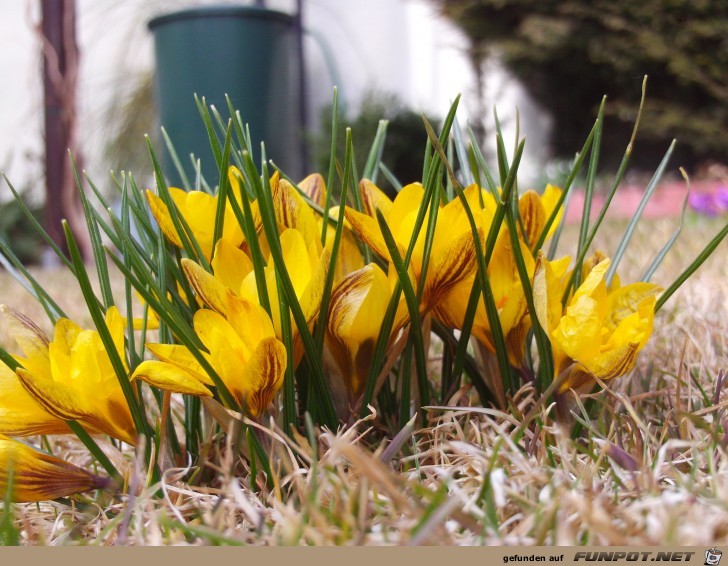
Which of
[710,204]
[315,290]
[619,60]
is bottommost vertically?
[710,204]

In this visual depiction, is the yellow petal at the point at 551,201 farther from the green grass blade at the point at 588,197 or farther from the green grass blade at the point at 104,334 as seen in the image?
the green grass blade at the point at 104,334

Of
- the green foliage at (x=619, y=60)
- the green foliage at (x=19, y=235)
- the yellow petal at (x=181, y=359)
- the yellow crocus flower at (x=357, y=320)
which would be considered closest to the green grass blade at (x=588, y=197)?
the yellow crocus flower at (x=357, y=320)

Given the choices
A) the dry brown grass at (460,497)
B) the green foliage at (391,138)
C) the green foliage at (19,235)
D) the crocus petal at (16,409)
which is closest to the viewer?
the dry brown grass at (460,497)

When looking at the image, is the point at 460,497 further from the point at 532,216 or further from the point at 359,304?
the point at 532,216

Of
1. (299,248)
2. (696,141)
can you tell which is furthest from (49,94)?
(696,141)

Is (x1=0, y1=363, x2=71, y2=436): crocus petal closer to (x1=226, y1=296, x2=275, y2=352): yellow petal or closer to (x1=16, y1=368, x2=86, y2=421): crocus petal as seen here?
(x1=16, y1=368, x2=86, y2=421): crocus petal

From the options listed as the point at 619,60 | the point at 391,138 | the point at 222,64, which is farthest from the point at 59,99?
the point at 619,60
